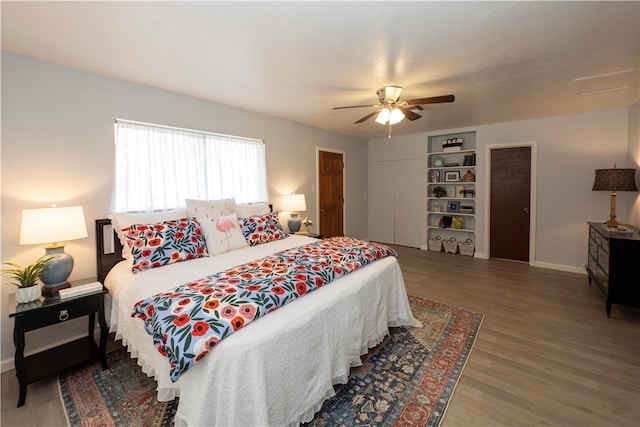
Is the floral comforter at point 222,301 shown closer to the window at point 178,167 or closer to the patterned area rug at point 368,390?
the patterned area rug at point 368,390

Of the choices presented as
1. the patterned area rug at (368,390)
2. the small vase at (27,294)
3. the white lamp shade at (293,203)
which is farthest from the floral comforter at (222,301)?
the white lamp shade at (293,203)

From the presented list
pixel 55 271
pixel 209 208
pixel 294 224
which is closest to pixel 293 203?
pixel 294 224

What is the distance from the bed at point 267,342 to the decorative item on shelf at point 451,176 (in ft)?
11.8

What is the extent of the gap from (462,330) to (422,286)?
1.14 meters

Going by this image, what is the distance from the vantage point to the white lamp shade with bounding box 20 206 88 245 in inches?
78.7

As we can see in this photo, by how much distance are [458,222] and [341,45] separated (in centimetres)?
451

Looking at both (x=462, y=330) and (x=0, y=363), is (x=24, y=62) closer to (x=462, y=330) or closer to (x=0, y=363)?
(x=0, y=363)

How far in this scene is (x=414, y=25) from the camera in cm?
184

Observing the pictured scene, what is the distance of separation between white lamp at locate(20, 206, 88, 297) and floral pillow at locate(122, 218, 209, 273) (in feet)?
1.18

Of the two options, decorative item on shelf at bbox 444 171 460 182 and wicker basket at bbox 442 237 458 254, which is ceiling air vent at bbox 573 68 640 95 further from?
wicker basket at bbox 442 237 458 254

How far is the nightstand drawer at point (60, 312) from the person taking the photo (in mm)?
1848

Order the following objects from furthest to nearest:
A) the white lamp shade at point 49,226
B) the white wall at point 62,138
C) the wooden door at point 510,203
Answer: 1. the wooden door at point 510,203
2. the white wall at point 62,138
3. the white lamp shade at point 49,226

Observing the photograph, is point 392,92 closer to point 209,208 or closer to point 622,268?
point 209,208

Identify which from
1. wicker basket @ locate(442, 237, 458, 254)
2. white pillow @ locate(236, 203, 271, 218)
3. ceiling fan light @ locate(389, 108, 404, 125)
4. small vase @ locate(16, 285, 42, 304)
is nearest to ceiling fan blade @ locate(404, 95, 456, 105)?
ceiling fan light @ locate(389, 108, 404, 125)
